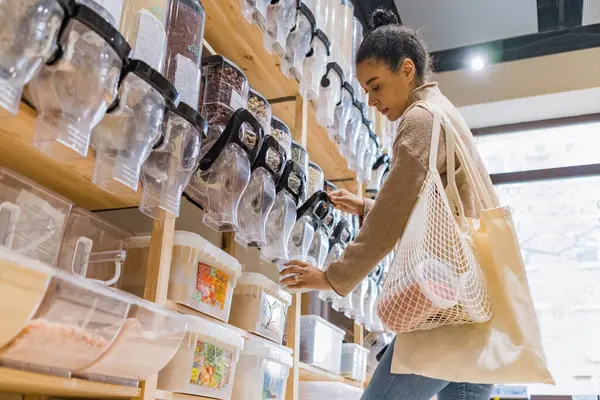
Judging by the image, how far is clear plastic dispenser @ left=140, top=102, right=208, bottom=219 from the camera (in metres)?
1.14

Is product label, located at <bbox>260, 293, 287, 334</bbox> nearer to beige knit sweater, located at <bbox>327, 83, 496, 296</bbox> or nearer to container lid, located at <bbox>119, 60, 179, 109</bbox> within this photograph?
beige knit sweater, located at <bbox>327, 83, 496, 296</bbox>

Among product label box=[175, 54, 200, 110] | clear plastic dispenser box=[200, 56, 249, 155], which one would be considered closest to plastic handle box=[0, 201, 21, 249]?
product label box=[175, 54, 200, 110]

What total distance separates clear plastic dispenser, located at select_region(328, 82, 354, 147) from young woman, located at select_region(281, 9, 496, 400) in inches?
29.5

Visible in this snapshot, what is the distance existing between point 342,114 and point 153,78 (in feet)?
4.14

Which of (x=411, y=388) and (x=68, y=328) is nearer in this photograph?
(x=68, y=328)

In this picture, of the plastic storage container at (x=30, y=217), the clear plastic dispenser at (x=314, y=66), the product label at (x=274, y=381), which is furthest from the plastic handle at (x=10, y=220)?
the clear plastic dispenser at (x=314, y=66)

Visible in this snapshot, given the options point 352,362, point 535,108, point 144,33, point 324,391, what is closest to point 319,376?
point 324,391

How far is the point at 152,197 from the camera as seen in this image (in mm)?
1145

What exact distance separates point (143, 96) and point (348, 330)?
2130 mm

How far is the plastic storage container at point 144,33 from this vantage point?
1.08 m

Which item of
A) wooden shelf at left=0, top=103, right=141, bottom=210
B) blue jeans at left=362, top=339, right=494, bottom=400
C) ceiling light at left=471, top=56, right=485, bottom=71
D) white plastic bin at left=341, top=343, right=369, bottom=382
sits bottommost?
blue jeans at left=362, top=339, right=494, bottom=400

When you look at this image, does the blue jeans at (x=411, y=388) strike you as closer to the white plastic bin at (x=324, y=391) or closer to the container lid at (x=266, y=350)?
the container lid at (x=266, y=350)

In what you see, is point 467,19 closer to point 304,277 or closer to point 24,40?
point 304,277

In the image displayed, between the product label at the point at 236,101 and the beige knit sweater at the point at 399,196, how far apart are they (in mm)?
422
